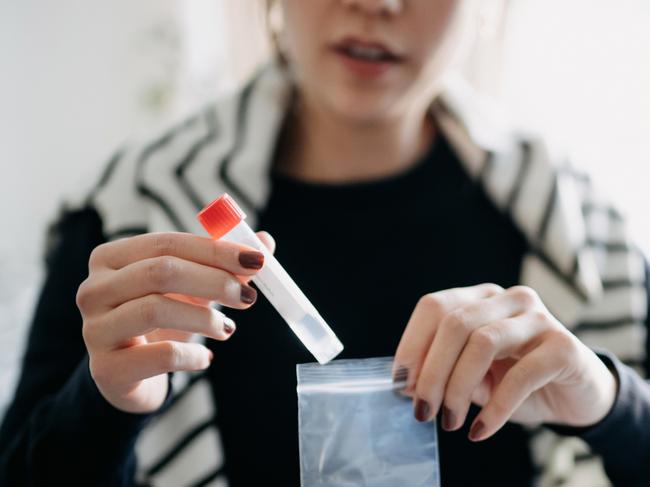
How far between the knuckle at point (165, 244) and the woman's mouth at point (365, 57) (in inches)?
11.3

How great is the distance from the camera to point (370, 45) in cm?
54

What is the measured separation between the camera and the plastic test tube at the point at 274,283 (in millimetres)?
316

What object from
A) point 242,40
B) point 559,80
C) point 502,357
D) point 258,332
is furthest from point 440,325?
point 242,40

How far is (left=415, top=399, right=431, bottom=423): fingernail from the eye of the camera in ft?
1.04

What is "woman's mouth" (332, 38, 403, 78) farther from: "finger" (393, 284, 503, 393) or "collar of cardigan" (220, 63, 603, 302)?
"finger" (393, 284, 503, 393)

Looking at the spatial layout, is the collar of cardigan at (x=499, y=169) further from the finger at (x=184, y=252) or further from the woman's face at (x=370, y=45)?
the finger at (x=184, y=252)

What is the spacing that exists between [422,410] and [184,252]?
0.50ft

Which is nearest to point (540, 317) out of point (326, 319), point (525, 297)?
point (525, 297)

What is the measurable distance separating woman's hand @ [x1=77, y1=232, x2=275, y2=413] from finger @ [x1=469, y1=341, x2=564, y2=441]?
5.9 inches

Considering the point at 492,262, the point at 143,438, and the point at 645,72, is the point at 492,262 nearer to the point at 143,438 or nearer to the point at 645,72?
the point at 143,438

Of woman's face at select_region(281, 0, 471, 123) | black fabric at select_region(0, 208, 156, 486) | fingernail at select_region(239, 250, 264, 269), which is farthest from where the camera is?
woman's face at select_region(281, 0, 471, 123)

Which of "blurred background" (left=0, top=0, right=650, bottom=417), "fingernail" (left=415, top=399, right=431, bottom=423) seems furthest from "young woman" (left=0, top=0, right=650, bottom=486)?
"blurred background" (left=0, top=0, right=650, bottom=417)

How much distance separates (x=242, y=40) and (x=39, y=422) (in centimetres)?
121

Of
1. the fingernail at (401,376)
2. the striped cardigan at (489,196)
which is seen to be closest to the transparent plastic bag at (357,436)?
the fingernail at (401,376)
